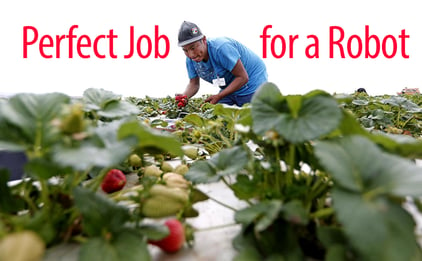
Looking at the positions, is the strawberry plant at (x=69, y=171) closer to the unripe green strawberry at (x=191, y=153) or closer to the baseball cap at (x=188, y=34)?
the unripe green strawberry at (x=191, y=153)

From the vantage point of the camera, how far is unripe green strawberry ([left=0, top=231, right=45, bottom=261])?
27 centimetres

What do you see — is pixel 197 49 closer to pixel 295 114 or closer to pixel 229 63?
pixel 229 63

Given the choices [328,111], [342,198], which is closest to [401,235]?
[342,198]

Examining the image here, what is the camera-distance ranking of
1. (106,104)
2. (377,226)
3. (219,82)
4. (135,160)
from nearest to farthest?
(377,226), (106,104), (135,160), (219,82)

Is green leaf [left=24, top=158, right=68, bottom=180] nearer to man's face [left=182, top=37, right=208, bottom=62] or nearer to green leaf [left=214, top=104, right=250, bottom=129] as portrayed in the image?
green leaf [left=214, top=104, right=250, bottom=129]

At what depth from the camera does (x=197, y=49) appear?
2248 millimetres

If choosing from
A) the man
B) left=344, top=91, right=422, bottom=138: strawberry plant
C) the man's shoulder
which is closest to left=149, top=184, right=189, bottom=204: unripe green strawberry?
left=344, top=91, right=422, bottom=138: strawberry plant

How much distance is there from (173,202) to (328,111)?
0.87 ft

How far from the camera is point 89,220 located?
320mm

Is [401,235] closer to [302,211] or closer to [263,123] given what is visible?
[302,211]

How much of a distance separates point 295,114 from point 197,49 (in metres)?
1.97

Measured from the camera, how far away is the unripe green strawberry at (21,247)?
0.90 feet

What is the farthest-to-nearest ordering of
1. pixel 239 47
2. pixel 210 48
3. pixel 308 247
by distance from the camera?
1. pixel 239 47
2. pixel 210 48
3. pixel 308 247

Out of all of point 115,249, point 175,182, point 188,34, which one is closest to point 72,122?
point 115,249
